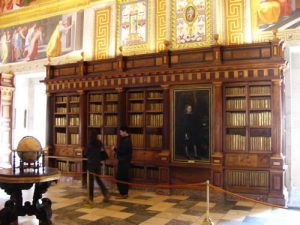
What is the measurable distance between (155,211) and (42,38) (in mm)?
6678

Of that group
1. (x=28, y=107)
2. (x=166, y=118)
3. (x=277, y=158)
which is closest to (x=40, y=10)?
(x=28, y=107)

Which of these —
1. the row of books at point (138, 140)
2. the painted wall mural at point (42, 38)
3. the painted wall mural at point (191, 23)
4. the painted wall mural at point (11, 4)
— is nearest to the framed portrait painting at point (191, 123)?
the row of books at point (138, 140)

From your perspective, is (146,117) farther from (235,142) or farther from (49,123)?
(49,123)

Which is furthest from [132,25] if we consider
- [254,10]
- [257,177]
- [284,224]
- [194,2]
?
[284,224]

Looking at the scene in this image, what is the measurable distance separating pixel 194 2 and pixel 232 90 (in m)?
2.42

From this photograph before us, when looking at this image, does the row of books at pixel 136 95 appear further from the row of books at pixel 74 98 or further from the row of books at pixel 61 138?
the row of books at pixel 61 138

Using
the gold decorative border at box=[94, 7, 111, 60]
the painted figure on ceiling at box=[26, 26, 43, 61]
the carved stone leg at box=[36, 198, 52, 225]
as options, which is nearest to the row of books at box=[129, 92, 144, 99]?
the gold decorative border at box=[94, 7, 111, 60]

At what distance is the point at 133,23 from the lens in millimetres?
8047

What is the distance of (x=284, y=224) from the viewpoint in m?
4.72

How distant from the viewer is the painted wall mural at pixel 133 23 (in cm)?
794

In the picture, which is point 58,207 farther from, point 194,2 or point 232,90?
point 194,2

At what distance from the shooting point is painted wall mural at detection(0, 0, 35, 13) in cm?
1004

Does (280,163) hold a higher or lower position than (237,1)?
lower

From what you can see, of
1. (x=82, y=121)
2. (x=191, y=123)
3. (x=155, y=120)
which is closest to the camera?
(x=191, y=123)
